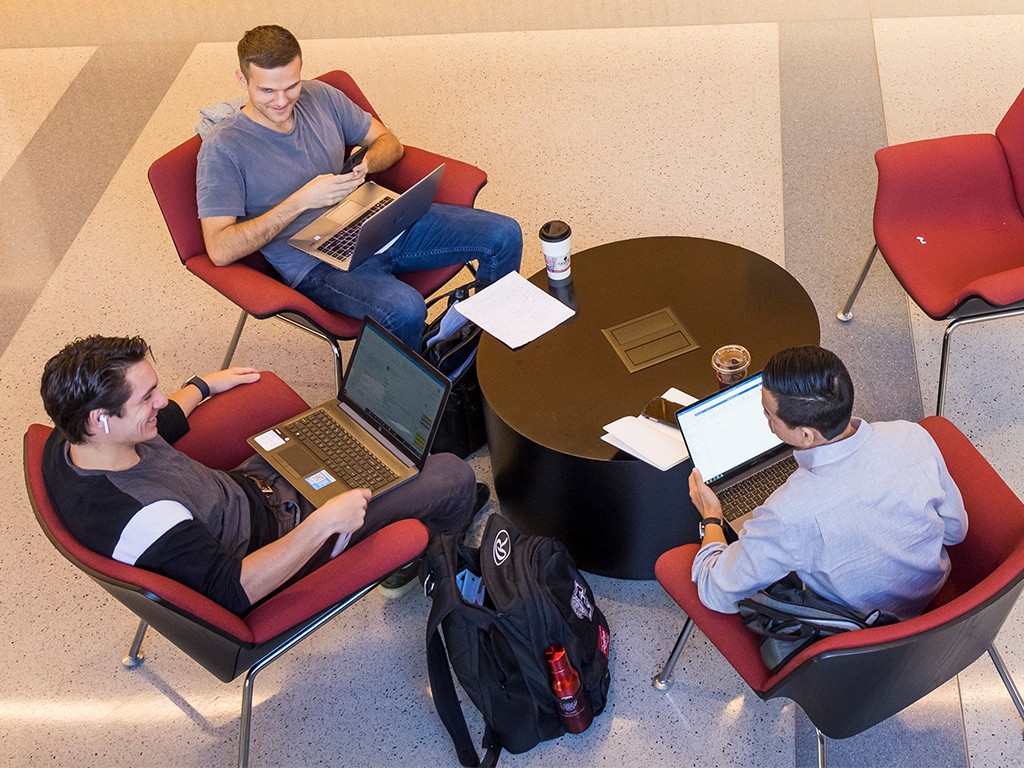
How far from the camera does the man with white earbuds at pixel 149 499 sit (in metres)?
1.88

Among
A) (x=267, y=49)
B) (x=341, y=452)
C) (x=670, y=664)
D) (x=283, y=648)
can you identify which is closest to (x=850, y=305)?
(x=670, y=664)

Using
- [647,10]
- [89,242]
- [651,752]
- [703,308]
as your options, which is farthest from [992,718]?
[647,10]

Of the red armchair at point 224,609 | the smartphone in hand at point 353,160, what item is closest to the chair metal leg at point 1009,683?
the red armchair at point 224,609

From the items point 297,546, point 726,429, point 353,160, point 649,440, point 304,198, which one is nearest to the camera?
point 297,546

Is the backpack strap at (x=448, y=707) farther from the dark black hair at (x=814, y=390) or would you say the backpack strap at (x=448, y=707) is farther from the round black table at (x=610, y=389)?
the dark black hair at (x=814, y=390)

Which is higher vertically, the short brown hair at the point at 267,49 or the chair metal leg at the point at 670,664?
the short brown hair at the point at 267,49

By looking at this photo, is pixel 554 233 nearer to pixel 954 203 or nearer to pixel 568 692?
pixel 568 692

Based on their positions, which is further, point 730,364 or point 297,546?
point 730,364

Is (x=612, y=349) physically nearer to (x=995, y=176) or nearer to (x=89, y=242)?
(x=995, y=176)

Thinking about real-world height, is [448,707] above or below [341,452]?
below

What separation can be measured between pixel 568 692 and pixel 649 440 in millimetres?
635

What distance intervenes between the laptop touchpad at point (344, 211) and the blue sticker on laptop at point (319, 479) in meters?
0.99

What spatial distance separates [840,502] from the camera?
1686 millimetres

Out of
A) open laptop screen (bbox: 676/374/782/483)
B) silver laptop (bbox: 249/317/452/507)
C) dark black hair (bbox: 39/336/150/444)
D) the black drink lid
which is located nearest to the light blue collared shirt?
open laptop screen (bbox: 676/374/782/483)
